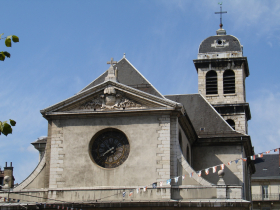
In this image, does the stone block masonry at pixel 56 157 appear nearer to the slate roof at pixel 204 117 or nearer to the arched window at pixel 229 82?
the slate roof at pixel 204 117

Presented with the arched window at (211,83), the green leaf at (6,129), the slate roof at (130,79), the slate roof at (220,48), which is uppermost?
the slate roof at (220,48)

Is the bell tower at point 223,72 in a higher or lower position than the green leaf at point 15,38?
higher

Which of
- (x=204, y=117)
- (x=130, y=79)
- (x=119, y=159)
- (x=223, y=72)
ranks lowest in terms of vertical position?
(x=119, y=159)

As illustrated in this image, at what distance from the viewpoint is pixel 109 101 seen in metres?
22.1

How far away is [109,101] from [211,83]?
12288mm

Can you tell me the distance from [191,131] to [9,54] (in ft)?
57.2

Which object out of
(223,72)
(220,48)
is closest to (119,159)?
Answer: (223,72)

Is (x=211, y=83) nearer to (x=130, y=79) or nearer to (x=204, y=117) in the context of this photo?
(x=204, y=117)

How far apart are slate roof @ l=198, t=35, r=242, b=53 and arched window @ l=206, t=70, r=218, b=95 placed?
1.58 metres

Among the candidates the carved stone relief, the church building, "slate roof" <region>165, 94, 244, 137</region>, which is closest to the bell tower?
"slate roof" <region>165, 94, 244, 137</region>

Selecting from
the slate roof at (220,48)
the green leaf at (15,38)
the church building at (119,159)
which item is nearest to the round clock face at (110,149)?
the church building at (119,159)

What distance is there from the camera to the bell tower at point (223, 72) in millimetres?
32156

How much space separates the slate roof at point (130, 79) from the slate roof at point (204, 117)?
5040mm

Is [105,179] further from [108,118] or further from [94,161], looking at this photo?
[108,118]
